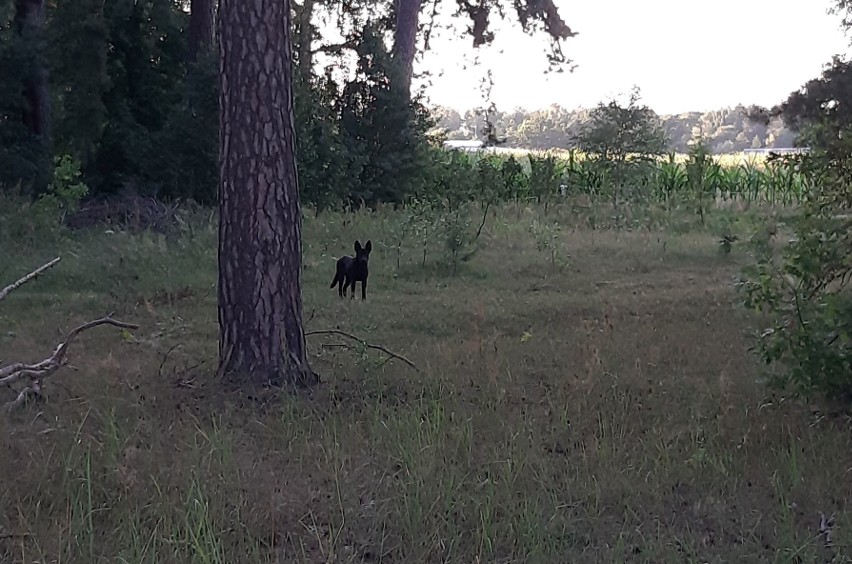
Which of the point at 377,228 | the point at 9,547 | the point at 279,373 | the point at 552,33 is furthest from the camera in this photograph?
the point at 552,33

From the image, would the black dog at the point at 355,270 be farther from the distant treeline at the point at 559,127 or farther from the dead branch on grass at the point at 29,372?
the distant treeline at the point at 559,127

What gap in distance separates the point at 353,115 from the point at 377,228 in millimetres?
4960

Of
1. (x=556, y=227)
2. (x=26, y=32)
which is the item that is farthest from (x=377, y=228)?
(x=26, y=32)

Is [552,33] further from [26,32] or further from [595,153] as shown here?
[26,32]

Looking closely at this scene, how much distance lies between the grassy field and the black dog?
1.20 feet

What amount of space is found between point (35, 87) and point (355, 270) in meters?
9.51

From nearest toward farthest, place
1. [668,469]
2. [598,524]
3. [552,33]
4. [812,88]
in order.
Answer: [598,524], [668,469], [812,88], [552,33]

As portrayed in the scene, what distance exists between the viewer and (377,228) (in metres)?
13.4

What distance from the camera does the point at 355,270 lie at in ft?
28.2

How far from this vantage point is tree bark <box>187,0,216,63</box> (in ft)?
49.7

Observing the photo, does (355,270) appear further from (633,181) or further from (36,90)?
(633,181)

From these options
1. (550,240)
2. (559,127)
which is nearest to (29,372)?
(550,240)

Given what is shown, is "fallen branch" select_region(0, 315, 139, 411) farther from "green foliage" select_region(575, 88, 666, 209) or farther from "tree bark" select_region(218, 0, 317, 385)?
"green foliage" select_region(575, 88, 666, 209)

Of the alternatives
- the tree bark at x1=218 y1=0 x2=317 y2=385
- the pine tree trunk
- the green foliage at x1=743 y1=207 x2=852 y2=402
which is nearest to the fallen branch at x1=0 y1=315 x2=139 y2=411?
the tree bark at x1=218 y1=0 x2=317 y2=385
